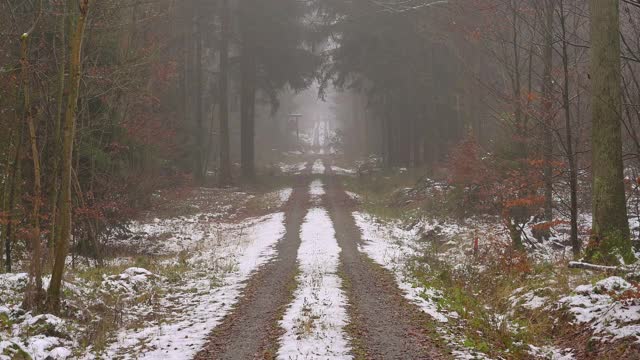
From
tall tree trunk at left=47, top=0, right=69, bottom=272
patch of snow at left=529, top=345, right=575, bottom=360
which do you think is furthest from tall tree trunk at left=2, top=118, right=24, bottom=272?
patch of snow at left=529, top=345, right=575, bottom=360

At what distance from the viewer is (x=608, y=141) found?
9.30 m

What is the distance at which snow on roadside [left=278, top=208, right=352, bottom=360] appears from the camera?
7500 millimetres

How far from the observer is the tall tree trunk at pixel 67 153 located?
8.60 metres

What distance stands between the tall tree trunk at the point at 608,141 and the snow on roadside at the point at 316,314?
4.72m

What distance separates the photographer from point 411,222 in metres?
21.9

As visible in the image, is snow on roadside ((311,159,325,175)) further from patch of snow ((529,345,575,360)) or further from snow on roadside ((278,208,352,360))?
patch of snow ((529,345,575,360))

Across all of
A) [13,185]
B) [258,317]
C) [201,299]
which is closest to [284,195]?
[13,185]

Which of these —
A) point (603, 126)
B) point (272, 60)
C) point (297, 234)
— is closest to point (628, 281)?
point (603, 126)

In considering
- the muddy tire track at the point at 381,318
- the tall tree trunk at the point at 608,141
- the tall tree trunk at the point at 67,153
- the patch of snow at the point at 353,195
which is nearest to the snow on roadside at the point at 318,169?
the patch of snow at the point at 353,195

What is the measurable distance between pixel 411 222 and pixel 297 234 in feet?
16.9

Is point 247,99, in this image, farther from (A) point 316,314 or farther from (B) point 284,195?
(A) point 316,314

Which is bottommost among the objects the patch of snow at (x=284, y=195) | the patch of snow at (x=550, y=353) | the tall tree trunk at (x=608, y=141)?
the patch of snow at (x=550, y=353)

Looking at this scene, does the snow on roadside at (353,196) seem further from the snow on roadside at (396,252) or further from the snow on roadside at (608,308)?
the snow on roadside at (608,308)

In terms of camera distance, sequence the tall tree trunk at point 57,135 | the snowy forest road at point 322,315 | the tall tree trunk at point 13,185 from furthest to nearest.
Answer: the tall tree trunk at point 13,185
the tall tree trunk at point 57,135
the snowy forest road at point 322,315
